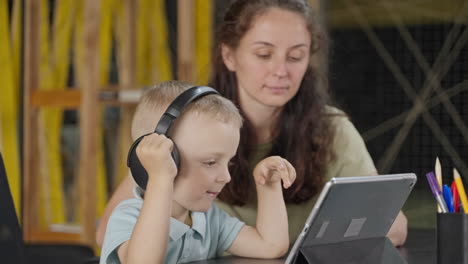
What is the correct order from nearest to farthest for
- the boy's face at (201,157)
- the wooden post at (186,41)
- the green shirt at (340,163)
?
the boy's face at (201,157) → the green shirt at (340,163) → the wooden post at (186,41)

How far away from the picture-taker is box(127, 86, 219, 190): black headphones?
990mm

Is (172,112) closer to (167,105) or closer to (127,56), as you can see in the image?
(167,105)

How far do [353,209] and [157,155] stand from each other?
10.1 inches

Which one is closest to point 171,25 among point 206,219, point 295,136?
point 295,136

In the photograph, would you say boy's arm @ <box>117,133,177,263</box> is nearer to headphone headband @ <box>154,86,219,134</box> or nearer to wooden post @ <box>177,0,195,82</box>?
headphone headband @ <box>154,86,219,134</box>

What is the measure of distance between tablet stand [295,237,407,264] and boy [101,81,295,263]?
0.46 ft

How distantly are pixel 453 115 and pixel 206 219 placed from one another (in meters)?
1.99

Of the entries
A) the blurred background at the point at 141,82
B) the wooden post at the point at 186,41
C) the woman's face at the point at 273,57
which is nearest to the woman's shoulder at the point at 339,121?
the woman's face at the point at 273,57

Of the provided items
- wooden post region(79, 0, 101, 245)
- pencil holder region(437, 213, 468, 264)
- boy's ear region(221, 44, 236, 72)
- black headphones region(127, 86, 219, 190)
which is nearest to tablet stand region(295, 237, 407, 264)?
pencil holder region(437, 213, 468, 264)

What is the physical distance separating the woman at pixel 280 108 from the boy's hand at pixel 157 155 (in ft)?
1.75

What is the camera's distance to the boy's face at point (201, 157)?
3.42 feet

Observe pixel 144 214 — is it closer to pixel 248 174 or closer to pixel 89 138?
pixel 248 174

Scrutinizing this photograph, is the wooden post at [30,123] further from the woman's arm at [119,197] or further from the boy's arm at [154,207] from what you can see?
the boy's arm at [154,207]

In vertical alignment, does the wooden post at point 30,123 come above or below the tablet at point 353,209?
below
